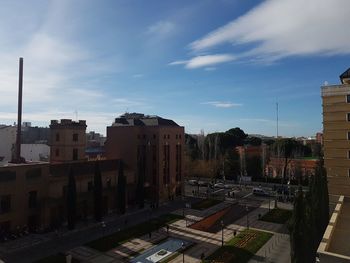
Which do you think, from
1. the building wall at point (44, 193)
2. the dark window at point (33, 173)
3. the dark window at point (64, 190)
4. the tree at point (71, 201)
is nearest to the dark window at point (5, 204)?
the building wall at point (44, 193)

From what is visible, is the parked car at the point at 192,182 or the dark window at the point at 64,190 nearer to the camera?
the dark window at the point at 64,190

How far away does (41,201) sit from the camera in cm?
4588

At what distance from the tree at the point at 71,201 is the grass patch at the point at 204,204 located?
22.3 metres

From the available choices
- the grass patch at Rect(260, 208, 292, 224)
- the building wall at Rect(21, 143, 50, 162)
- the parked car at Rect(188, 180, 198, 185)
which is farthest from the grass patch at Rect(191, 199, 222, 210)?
the building wall at Rect(21, 143, 50, 162)

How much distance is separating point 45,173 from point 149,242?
59.3ft

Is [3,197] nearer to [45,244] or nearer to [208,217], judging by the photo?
[45,244]

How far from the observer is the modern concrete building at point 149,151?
6475 centimetres

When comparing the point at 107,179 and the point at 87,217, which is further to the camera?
the point at 107,179

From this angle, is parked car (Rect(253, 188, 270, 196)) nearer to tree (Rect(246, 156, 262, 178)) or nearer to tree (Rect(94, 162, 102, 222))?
tree (Rect(246, 156, 262, 178))

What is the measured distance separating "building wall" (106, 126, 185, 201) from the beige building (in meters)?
30.3

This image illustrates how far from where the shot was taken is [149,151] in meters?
65.5

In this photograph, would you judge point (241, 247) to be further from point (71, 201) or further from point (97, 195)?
point (71, 201)

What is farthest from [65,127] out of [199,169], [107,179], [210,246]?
[199,169]

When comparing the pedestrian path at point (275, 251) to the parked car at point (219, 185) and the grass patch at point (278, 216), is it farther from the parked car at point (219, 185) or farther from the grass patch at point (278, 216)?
the parked car at point (219, 185)
